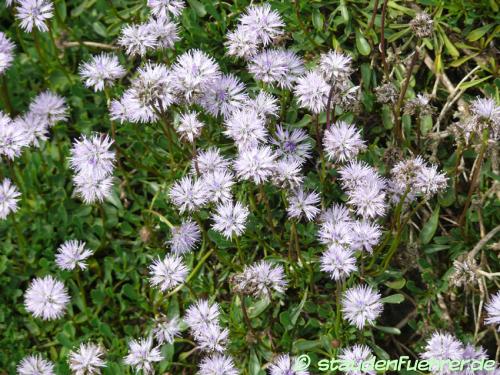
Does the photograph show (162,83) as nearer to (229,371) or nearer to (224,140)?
(224,140)

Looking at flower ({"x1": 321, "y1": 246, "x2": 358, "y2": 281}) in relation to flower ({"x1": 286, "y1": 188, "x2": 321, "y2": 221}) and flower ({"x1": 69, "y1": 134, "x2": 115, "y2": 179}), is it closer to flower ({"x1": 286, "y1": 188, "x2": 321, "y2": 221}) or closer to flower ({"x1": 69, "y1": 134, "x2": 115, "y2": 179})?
flower ({"x1": 286, "y1": 188, "x2": 321, "y2": 221})

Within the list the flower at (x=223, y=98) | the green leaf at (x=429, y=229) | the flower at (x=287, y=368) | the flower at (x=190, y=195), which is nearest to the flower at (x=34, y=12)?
the flower at (x=223, y=98)

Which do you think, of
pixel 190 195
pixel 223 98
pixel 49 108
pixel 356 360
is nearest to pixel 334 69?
pixel 223 98

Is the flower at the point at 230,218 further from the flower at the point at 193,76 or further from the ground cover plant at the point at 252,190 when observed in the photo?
the flower at the point at 193,76

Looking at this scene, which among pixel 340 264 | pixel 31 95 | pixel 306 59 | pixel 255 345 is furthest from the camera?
pixel 31 95

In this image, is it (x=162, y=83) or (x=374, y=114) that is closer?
(x=162, y=83)

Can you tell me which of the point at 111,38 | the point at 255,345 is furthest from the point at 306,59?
the point at 255,345

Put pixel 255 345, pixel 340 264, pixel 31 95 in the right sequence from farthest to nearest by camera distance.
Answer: pixel 31 95, pixel 255 345, pixel 340 264
